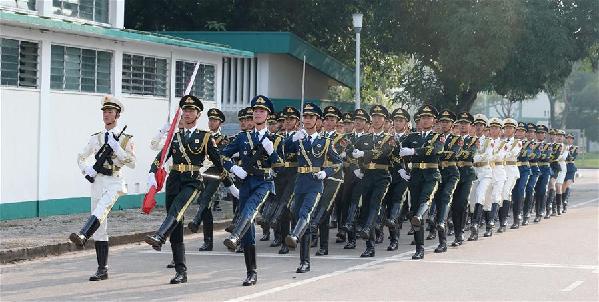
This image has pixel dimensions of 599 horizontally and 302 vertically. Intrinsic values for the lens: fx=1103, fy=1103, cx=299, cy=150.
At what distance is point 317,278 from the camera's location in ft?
40.5

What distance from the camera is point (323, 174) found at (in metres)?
13.2

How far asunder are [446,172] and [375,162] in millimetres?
1239

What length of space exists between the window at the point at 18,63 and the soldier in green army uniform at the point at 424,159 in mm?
7063

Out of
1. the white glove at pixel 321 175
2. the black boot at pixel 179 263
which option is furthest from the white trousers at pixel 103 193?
the white glove at pixel 321 175

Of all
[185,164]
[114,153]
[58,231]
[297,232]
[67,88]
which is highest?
[67,88]

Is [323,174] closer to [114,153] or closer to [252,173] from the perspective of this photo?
[252,173]

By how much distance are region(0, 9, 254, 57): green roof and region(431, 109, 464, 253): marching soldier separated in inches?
269

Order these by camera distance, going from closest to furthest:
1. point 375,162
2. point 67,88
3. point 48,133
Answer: point 375,162
point 48,133
point 67,88

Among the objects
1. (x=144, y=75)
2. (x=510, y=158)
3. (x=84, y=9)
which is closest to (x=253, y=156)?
(x=510, y=158)

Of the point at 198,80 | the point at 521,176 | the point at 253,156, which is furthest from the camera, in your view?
the point at 198,80

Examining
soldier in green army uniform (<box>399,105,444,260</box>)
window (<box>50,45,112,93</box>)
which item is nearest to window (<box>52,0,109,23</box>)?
window (<box>50,45,112,93</box>)

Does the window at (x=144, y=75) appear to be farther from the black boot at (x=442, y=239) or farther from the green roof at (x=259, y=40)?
the black boot at (x=442, y=239)

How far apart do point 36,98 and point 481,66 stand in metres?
17.4

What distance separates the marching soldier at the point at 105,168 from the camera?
1204cm
